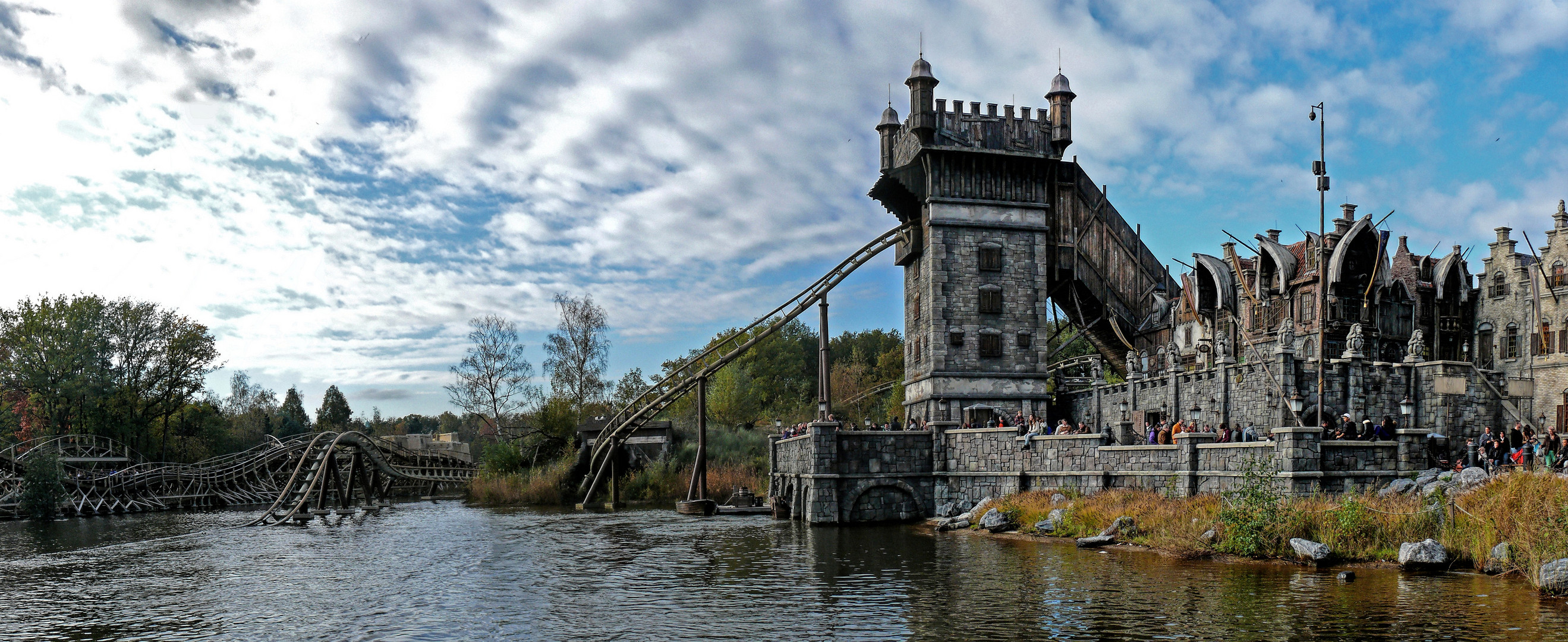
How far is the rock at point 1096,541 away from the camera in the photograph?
998 inches

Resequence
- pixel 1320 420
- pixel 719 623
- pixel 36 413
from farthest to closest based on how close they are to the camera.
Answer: pixel 36 413
pixel 1320 420
pixel 719 623

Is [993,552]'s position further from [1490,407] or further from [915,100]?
[915,100]

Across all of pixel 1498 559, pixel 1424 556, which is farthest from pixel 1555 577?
pixel 1424 556

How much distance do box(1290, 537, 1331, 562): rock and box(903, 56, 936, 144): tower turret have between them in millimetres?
21776

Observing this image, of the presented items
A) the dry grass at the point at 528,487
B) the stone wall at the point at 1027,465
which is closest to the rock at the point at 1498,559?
the stone wall at the point at 1027,465

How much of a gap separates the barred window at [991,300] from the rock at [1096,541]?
1505cm

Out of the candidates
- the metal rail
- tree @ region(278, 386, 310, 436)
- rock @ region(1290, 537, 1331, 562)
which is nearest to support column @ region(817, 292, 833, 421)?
the metal rail

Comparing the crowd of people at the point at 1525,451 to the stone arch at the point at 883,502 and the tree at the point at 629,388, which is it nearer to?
the stone arch at the point at 883,502

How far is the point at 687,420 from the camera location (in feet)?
210

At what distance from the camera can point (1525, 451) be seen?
76.1ft

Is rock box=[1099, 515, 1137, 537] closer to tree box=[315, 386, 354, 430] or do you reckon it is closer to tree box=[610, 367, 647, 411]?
tree box=[610, 367, 647, 411]

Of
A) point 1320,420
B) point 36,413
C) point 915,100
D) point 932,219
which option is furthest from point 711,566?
point 36,413

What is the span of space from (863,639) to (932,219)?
25515mm

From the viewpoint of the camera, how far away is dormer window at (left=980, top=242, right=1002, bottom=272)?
39625 millimetres
